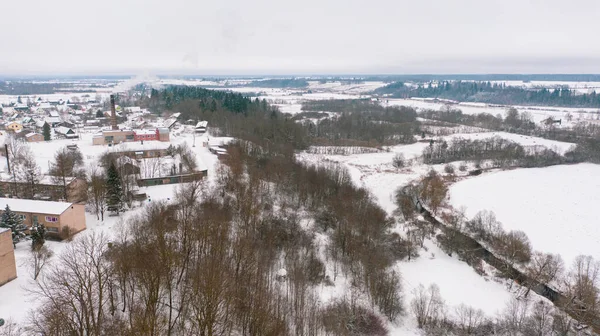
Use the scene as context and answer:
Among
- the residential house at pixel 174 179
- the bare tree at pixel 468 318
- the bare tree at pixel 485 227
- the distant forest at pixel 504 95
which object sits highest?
the distant forest at pixel 504 95

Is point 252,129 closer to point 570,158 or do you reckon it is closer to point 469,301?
point 469,301

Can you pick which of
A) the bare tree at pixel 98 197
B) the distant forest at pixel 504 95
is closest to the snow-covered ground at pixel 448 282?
the bare tree at pixel 98 197

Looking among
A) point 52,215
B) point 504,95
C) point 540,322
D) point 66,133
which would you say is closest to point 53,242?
point 52,215

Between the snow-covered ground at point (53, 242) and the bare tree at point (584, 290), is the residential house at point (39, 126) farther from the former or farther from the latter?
the bare tree at point (584, 290)

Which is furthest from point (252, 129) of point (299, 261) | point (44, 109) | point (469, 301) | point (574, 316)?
point (44, 109)

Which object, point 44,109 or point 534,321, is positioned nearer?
point 534,321

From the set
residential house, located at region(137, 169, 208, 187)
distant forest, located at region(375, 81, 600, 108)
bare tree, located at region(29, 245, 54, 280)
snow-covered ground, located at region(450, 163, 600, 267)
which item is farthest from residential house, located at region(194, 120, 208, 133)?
distant forest, located at region(375, 81, 600, 108)
